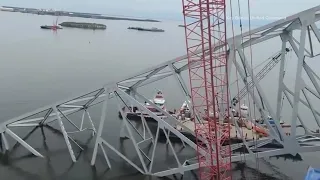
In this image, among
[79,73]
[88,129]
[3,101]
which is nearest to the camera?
[88,129]

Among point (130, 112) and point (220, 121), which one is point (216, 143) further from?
point (130, 112)

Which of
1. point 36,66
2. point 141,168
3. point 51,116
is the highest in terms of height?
point 36,66

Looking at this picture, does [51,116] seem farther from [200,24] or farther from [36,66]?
[36,66]

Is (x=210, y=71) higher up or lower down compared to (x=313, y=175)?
higher up

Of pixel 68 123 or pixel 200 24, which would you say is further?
pixel 68 123

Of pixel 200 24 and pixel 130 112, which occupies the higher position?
pixel 200 24

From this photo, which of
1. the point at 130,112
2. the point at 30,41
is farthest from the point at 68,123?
the point at 30,41

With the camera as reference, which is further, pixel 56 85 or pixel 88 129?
pixel 56 85

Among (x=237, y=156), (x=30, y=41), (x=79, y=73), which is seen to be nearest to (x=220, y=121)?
(x=237, y=156)

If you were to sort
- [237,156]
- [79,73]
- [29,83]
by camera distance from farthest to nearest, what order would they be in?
1. [79,73]
2. [29,83]
3. [237,156]
